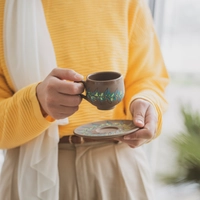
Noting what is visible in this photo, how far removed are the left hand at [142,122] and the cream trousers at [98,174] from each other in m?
0.11

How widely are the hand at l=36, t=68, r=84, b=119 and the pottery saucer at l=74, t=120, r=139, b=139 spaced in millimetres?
60

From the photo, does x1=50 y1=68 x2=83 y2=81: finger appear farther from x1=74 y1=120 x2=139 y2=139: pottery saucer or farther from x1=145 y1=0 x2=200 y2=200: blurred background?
x1=145 y1=0 x2=200 y2=200: blurred background

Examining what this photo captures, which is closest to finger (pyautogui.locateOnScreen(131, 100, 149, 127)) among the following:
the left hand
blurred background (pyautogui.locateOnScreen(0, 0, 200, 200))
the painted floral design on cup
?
the left hand

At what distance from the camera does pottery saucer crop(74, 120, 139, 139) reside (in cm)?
81

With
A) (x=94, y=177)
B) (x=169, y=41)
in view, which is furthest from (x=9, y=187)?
(x=169, y=41)

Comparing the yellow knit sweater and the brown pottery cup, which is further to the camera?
the yellow knit sweater

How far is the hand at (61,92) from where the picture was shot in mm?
808

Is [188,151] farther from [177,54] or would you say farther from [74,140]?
[177,54]

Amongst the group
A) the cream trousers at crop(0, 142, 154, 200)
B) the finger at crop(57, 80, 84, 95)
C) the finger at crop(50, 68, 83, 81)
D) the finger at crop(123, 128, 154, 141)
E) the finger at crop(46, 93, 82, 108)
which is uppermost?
the finger at crop(50, 68, 83, 81)

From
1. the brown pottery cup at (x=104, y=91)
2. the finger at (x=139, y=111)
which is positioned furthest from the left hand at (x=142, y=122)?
the brown pottery cup at (x=104, y=91)

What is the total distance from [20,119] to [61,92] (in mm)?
172

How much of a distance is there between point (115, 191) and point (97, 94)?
37 cm

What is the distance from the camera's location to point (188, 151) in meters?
0.82

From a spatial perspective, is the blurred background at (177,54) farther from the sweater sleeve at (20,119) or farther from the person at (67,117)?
the sweater sleeve at (20,119)
